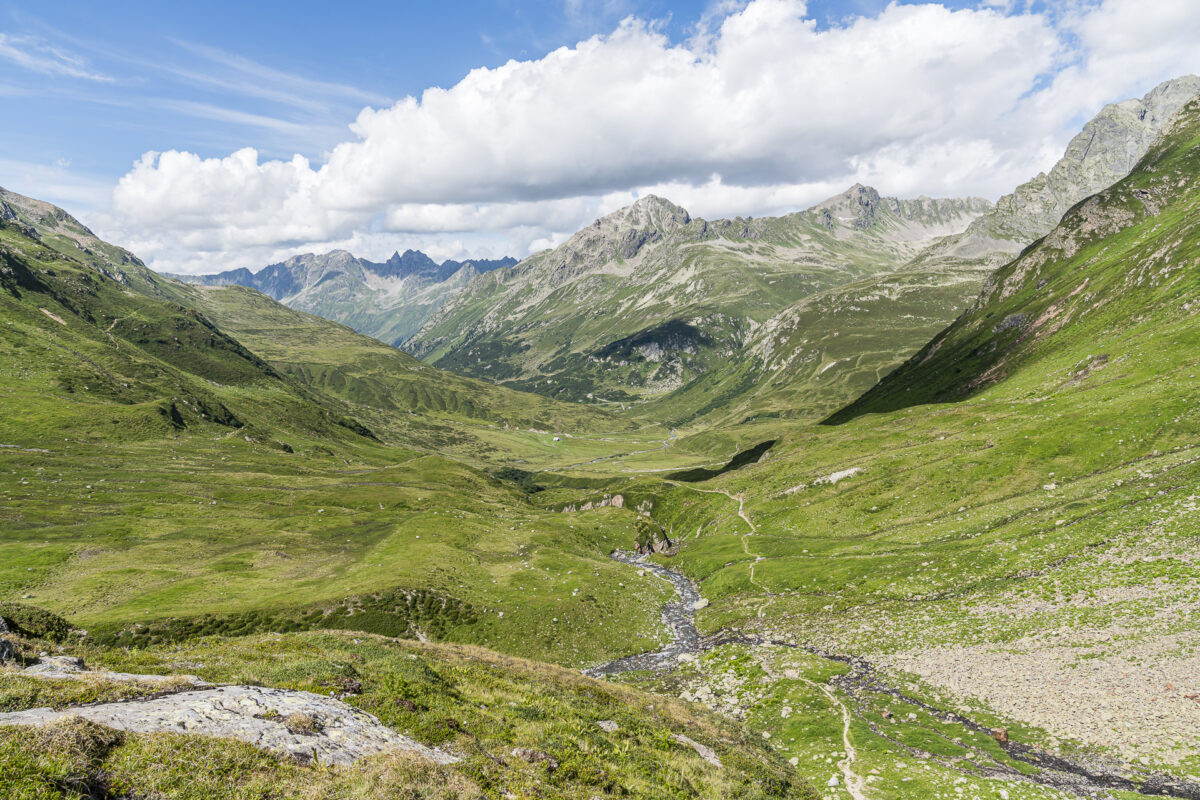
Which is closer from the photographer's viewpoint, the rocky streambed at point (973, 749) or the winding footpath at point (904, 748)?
the rocky streambed at point (973, 749)

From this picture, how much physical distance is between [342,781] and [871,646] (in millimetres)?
51858

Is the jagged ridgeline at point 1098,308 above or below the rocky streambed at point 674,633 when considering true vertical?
above

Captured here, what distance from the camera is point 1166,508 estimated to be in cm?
5038

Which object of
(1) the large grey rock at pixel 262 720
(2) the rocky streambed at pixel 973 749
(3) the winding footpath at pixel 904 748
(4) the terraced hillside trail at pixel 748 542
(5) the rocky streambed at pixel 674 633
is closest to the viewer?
(1) the large grey rock at pixel 262 720

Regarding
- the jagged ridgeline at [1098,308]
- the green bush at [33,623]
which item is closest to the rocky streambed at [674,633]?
the green bush at [33,623]

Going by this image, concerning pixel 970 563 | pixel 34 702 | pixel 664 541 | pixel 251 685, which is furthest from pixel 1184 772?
pixel 664 541

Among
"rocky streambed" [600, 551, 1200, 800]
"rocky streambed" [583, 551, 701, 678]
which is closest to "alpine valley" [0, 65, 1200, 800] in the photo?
"rocky streambed" [600, 551, 1200, 800]

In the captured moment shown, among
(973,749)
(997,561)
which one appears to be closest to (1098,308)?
(997,561)

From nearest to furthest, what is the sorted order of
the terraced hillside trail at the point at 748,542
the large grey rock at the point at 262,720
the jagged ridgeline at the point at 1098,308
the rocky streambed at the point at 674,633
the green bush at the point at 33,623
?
the large grey rock at the point at 262,720, the green bush at the point at 33,623, the rocky streambed at the point at 674,633, the terraced hillside trail at the point at 748,542, the jagged ridgeline at the point at 1098,308

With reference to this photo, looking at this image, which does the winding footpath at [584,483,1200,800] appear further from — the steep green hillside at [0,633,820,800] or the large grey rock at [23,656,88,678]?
the large grey rock at [23,656,88,678]

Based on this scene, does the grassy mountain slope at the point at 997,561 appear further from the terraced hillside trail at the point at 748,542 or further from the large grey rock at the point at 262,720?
the large grey rock at the point at 262,720

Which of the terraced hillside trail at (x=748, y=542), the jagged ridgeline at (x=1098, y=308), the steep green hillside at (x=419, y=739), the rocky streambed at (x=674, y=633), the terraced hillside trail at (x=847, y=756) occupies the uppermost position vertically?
the jagged ridgeline at (x=1098, y=308)

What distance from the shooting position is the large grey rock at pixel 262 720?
42.9 feet

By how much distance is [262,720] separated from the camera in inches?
608
